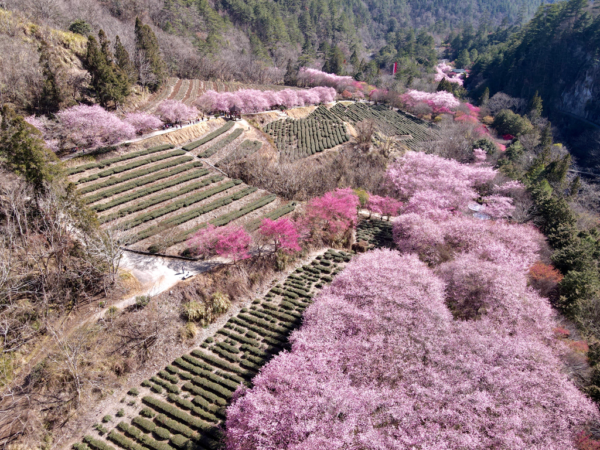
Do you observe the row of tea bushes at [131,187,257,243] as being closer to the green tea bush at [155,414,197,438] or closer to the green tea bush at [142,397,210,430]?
the green tea bush at [142,397,210,430]

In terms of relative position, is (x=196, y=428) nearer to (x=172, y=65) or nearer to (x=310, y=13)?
(x=172, y=65)

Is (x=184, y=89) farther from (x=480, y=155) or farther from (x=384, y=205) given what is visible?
(x=480, y=155)

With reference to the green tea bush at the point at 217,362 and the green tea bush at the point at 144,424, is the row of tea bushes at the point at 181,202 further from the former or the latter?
the green tea bush at the point at 144,424

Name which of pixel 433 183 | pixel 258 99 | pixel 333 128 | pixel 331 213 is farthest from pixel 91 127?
pixel 333 128

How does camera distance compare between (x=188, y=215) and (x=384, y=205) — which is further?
(x=384, y=205)

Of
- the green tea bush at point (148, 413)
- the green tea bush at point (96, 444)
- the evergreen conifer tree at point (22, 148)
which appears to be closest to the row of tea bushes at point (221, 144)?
the evergreen conifer tree at point (22, 148)

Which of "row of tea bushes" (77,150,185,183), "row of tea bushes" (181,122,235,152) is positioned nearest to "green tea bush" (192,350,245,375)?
"row of tea bushes" (77,150,185,183)
